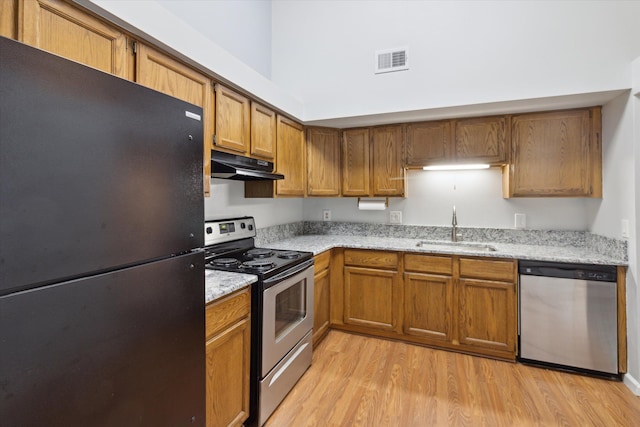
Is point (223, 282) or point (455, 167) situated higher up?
point (455, 167)

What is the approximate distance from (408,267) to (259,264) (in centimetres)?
145

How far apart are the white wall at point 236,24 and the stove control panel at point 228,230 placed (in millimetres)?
1451

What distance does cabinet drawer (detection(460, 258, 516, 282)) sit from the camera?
8.21ft

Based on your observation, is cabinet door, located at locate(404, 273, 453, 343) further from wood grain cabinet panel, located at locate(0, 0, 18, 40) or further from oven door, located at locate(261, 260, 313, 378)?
wood grain cabinet panel, located at locate(0, 0, 18, 40)

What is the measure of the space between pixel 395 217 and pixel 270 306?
1977 millimetres

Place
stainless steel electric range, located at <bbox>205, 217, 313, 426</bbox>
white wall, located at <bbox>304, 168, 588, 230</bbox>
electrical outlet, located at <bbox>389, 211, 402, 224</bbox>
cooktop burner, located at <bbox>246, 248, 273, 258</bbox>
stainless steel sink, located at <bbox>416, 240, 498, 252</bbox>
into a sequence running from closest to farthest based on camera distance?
1. stainless steel electric range, located at <bbox>205, 217, 313, 426</bbox>
2. cooktop burner, located at <bbox>246, 248, 273, 258</bbox>
3. white wall, located at <bbox>304, 168, 588, 230</bbox>
4. stainless steel sink, located at <bbox>416, 240, 498, 252</bbox>
5. electrical outlet, located at <bbox>389, 211, 402, 224</bbox>

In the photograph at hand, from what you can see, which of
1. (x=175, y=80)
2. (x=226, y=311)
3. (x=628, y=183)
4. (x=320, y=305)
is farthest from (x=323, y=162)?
(x=628, y=183)

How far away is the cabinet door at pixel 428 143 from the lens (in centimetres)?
290

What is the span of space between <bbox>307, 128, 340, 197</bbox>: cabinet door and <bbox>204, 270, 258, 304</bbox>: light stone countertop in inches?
59.7

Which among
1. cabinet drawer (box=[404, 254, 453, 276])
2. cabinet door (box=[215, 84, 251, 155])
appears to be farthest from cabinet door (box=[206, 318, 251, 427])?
cabinet drawer (box=[404, 254, 453, 276])

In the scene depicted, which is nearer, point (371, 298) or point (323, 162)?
point (371, 298)

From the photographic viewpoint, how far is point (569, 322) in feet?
7.68

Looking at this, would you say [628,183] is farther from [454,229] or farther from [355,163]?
[355,163]

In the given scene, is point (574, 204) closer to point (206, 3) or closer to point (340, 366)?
point (340, 366)
